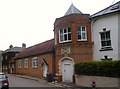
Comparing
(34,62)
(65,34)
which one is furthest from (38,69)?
(65,34)

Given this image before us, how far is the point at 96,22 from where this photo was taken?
33406mm

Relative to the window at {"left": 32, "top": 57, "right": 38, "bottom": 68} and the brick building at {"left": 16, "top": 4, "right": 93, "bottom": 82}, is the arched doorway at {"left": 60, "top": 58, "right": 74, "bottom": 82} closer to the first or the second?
the brick building at {"left": 16, "top": 4, "right": 93, "bottom": 82}

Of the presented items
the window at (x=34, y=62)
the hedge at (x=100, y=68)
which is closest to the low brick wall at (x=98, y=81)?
the hedge at (x=100, y=68)

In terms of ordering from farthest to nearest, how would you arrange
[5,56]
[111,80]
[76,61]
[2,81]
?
[5,56] < [76,61] < [111,80] < [2,81]

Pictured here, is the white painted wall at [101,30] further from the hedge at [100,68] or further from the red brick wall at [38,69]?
the red brick wall at [38,69]

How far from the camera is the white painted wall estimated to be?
30797 mm

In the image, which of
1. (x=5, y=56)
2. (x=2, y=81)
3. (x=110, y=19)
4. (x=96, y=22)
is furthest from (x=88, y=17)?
(x=5, y=56)

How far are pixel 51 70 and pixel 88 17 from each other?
9.27 m

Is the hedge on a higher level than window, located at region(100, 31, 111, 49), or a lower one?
lower

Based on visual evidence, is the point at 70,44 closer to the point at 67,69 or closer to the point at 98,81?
the point at 67,69

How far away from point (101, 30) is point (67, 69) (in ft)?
21.2

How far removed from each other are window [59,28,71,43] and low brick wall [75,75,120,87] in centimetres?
588

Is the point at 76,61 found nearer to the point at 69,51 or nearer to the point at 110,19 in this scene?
the point at 69,51

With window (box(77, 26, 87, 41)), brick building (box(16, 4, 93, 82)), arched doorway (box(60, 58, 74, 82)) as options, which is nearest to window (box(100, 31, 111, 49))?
brick building (box(16, 4, 93, 82))
